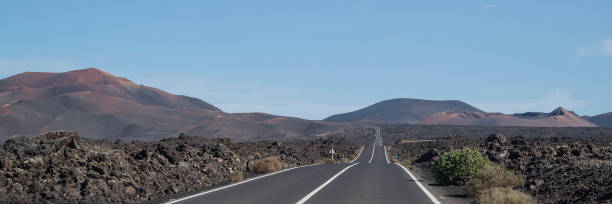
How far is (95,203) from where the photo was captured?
50.6ft

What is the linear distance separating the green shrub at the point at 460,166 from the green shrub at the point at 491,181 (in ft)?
7.99

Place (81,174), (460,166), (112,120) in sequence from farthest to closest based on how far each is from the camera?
(112,120), (460,166), (81,174)

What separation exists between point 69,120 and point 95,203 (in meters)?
143

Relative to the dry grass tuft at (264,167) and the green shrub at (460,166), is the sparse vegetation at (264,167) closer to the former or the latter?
the dry grass tuft at (264,167)

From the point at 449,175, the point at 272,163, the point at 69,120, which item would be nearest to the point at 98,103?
the point at 69,120

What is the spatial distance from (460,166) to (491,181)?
3845 millimetres

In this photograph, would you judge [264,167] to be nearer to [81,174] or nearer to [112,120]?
[81,174]

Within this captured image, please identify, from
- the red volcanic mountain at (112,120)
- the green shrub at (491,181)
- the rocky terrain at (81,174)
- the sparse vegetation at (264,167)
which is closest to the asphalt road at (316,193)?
the green shrub at (491,181)

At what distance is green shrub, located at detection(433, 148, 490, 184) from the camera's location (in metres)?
21.0

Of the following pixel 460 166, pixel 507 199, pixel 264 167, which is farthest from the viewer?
pixel 264 167

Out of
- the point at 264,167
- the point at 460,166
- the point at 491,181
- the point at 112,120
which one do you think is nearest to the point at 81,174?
the point at 491,181

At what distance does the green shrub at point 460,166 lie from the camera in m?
21.0

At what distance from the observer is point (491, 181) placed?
17.6 m

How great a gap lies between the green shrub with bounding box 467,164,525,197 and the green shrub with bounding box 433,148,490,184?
2.43 metres
